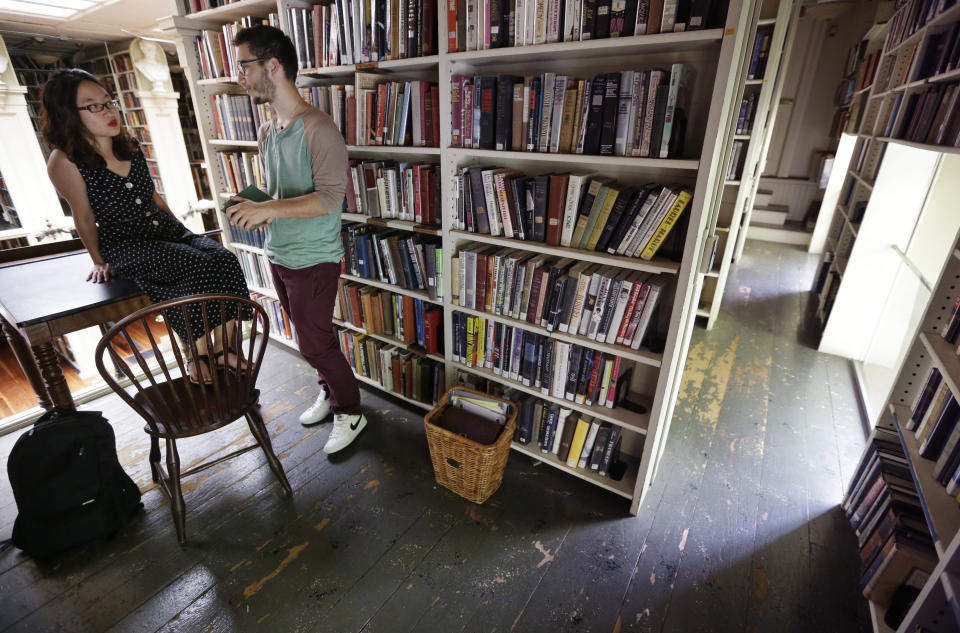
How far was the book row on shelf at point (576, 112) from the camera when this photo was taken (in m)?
1.27

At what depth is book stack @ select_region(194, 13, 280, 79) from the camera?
2258 mm

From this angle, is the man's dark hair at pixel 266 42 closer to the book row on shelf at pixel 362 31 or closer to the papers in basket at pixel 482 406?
the book row on shelf at pixel 362 31

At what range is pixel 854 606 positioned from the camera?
138cm

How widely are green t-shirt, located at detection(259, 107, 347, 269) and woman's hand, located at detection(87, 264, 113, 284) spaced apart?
575 mm

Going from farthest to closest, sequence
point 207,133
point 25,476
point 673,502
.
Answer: point 207,133 < point 673,502 < point 25,476

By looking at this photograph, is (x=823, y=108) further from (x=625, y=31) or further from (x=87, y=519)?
(x=87, y=519)

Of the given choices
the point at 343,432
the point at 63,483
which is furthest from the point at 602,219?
the point at 63,483

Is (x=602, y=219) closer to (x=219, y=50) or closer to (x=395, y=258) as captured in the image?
(x=395, y=258)

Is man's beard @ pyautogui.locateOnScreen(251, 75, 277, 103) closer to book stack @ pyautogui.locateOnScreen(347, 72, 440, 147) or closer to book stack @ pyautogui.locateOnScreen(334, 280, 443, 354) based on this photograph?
book stack @ pyautogui.locateOnScreen(347, 72, 440, 147)

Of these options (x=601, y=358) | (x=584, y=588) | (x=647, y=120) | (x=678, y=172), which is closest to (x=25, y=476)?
(x=584, y=588)

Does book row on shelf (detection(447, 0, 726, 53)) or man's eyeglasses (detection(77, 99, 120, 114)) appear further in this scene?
man's eyeglasses (detection(77, 99, 120, 114))

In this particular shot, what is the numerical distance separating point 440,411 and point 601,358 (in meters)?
0.70

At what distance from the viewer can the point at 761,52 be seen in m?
2.70

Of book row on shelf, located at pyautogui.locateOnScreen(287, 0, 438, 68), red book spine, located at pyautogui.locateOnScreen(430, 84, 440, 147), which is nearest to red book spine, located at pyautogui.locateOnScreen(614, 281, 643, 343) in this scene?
red book spine, located at pyautogui.locateOnScreen(430, 84, 440, 147)
